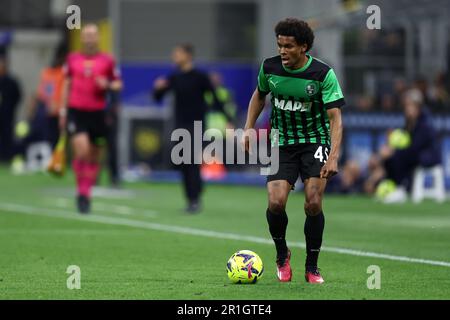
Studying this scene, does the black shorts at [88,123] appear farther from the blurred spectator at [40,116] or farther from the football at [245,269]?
the blurred spectator at [40,116]

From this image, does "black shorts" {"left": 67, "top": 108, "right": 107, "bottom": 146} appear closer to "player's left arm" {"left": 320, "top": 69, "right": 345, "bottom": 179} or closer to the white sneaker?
the white sneaker

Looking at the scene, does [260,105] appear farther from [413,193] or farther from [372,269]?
[413,193]

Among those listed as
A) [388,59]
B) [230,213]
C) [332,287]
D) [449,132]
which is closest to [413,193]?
[449,132]

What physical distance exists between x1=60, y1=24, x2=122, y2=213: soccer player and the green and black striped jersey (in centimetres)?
778

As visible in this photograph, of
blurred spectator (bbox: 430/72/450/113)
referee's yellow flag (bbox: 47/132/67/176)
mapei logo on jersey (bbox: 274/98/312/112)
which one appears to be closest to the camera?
mapei logo on jersey (bbox: 274/98/312/112)

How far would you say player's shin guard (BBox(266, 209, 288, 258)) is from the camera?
10.8 metres

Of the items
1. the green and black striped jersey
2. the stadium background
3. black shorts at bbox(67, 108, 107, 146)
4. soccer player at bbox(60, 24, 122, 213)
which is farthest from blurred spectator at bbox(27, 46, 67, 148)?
the green and black striped jersey

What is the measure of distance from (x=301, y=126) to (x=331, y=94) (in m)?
0.42

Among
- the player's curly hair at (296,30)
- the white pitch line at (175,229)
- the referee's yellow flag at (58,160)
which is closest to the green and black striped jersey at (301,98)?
the player's curly hair at (296,30)

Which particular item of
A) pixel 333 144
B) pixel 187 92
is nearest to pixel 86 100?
pixel 187 92

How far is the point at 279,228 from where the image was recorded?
1082cm

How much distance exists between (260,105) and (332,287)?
170 cm

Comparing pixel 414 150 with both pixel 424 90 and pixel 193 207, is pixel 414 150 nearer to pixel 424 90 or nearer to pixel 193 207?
pixel 424 90
